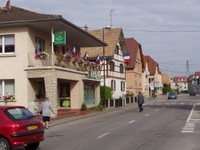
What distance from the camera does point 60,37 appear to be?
27.7 metres

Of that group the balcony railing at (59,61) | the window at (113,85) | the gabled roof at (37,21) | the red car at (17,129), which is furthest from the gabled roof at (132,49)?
the red car at (17,129)

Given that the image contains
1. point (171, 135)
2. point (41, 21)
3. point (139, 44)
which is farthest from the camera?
point (139, 44)

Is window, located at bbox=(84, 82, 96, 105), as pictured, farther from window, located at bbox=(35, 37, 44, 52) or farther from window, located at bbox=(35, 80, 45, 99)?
window, located at bbox=(35, 37, 44, 52)

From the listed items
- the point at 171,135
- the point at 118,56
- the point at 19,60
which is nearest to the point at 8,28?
the point at 19,60

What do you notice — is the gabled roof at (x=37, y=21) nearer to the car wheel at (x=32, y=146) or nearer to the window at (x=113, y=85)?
the car wheel at (x=32, y=146)

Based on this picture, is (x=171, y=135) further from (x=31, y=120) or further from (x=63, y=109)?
(x=63, y=109)

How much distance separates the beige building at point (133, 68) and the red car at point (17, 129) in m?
56.2

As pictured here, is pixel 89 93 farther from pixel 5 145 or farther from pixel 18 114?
pixel 5 145

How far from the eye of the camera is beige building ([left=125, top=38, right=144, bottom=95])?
6944cm

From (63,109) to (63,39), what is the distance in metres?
8.06

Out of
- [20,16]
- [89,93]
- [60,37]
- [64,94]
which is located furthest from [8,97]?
[89,93]

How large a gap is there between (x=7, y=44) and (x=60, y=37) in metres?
3.76

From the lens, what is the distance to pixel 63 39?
27.6 m

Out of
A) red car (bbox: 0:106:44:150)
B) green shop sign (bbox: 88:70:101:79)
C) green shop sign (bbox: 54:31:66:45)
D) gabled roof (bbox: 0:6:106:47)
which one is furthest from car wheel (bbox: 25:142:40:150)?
green shop sign (bbox: 88:70:101:79)
